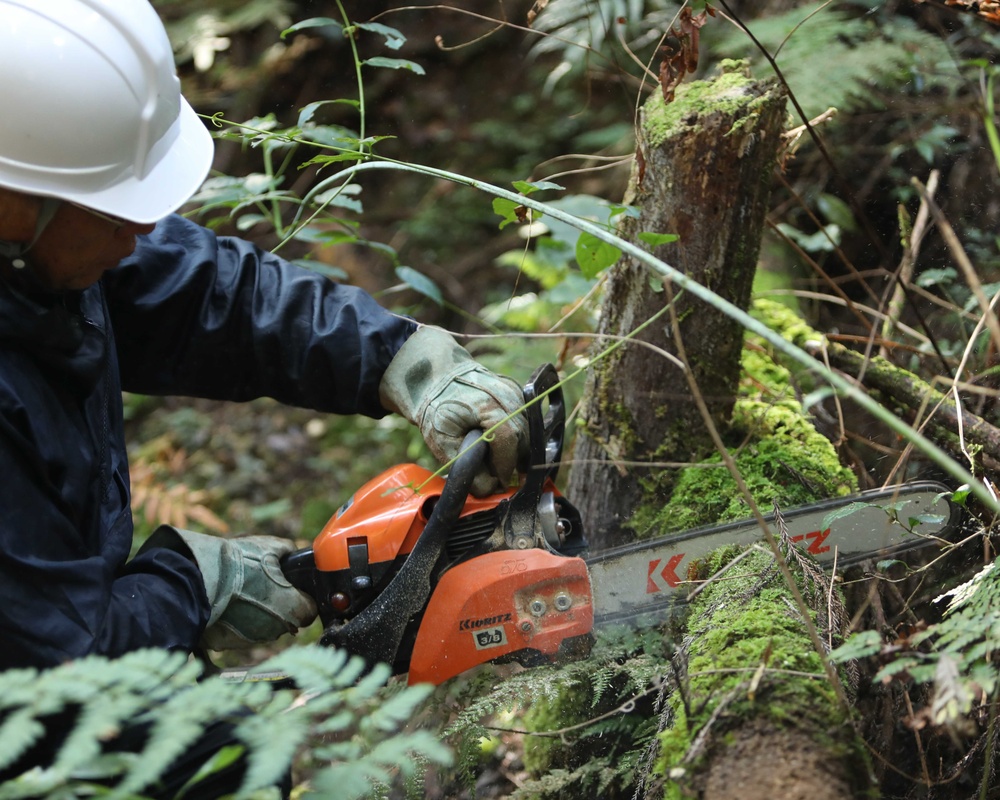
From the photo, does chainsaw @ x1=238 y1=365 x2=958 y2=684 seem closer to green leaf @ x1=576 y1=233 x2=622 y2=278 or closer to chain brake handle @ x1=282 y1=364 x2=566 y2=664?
chain brake handle @ x1=282 y1=364 x2=566 y2=664

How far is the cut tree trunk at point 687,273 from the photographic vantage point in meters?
2.20

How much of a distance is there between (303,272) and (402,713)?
67.1 inches

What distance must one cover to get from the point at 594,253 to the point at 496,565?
2.56ft

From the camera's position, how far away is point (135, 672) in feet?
3.38

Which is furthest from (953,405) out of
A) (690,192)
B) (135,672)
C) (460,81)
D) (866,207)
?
(460,81)

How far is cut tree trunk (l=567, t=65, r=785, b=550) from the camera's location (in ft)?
7.20

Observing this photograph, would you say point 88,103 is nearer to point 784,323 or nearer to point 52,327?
point 52,327

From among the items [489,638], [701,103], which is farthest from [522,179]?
[489,638]

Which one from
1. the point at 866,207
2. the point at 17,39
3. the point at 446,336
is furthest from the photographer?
the point at 866,207

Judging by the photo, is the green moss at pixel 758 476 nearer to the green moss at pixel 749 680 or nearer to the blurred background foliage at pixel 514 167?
the blurred background foliage at pixel 514 167

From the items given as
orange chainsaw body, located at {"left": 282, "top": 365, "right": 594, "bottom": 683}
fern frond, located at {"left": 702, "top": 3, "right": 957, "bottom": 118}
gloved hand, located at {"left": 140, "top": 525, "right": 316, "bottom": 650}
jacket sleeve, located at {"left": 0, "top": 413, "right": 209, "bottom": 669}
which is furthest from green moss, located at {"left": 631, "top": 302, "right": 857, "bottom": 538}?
fern frond, located at {"left": 702, "top": 3, "right": 957, "bottom": 118}

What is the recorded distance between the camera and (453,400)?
2.15 meters

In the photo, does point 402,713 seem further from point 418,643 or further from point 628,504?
point 628,504

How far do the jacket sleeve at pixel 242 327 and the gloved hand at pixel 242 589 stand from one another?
0.48 m
